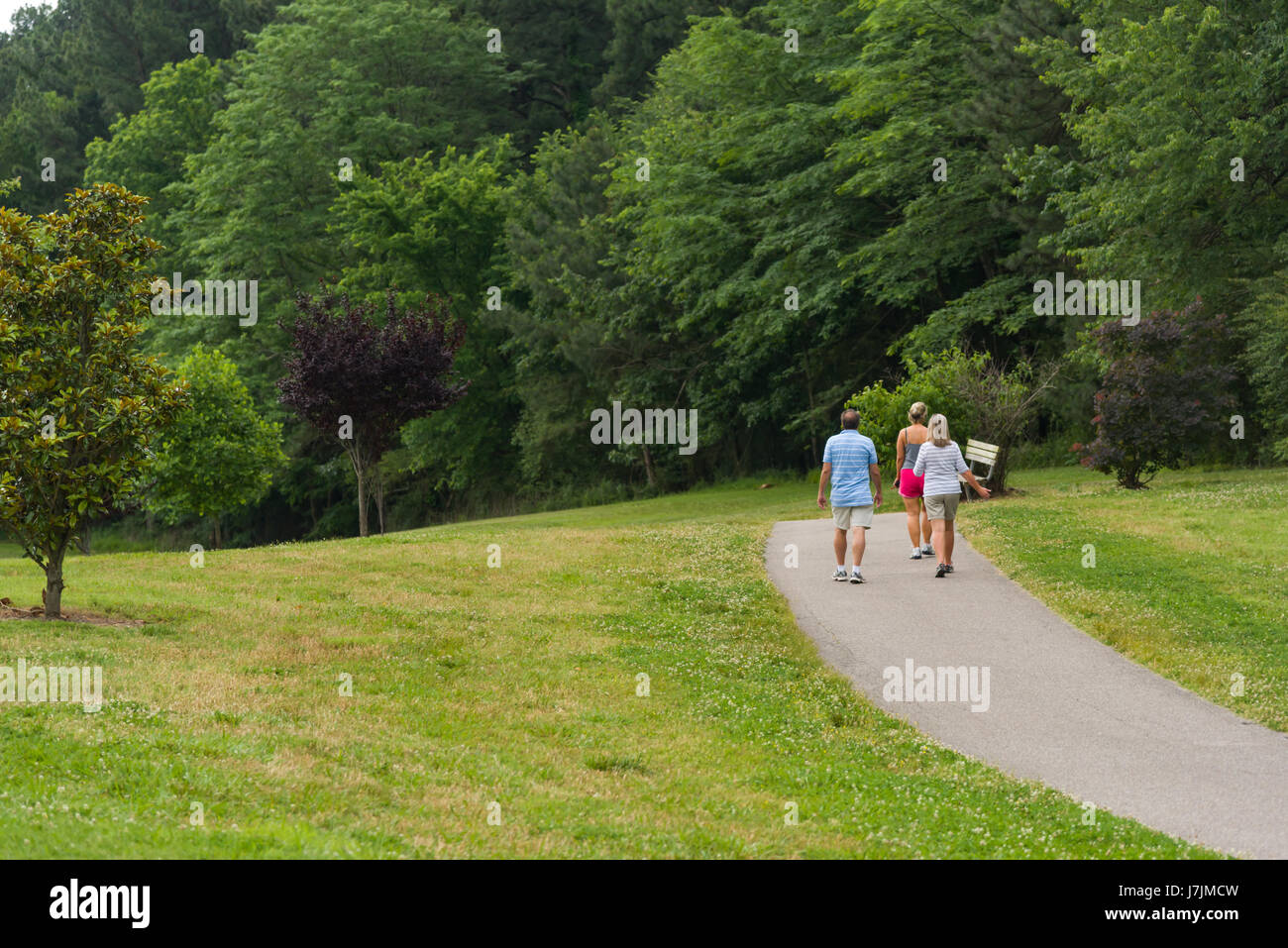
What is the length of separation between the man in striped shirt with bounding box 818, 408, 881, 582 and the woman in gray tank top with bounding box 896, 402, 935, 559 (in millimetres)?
1359

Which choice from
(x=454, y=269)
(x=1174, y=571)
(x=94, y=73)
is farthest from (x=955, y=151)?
(x=94, y=73)

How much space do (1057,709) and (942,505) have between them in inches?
226

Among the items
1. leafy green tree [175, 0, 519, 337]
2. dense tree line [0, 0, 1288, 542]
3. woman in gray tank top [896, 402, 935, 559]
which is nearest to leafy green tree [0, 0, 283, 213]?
dense tree line [0, 0, 1288, 542]

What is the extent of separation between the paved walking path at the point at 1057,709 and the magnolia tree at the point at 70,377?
747cm

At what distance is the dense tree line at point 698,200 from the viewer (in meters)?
28.2

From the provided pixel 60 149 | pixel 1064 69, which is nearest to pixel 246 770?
pixel 1064 69

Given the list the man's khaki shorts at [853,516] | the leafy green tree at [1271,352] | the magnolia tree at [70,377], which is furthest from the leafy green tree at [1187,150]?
the magnolia tree at [70,377]

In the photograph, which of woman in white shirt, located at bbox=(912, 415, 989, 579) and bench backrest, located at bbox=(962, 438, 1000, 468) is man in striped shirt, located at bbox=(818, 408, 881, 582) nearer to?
woman in white shirt, located at bbox=(912, 415, 989, 579)

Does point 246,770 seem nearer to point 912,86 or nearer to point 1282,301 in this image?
point 1282,301

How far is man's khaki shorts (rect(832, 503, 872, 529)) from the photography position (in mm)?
16016

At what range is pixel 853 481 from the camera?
1605 cm

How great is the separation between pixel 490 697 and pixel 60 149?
6945cm

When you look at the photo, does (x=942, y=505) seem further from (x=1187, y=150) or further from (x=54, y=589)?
(x=1187, y=150)

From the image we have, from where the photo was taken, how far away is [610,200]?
4666cm
